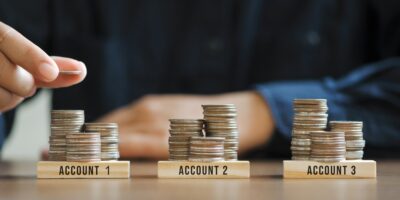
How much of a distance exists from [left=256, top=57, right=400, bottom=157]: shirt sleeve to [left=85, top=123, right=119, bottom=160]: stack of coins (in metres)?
0.88

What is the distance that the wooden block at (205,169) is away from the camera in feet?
4.62

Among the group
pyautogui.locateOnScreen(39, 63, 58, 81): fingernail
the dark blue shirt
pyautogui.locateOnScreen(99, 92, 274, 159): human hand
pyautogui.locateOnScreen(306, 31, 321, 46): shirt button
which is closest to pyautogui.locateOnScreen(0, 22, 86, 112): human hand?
pyautogui.locateOnScreen(39, 63, 58, 81): fingernail

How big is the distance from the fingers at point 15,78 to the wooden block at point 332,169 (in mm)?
527

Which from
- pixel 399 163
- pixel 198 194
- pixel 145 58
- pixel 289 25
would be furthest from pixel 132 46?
pixel 198 194

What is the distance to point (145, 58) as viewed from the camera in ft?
9.50

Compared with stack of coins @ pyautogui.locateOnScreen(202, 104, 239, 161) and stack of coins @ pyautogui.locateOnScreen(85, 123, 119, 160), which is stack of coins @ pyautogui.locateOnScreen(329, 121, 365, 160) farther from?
stack of coins @ pyautogui.locateOnScreen(85, 123, 119, 160)

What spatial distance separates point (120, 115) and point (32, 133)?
1.85 metres

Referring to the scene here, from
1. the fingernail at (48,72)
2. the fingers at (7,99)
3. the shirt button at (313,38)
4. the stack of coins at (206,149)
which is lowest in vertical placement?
the stack of coins at (206,149)

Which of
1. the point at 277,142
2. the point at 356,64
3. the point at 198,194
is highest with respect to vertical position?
the point at 356,64

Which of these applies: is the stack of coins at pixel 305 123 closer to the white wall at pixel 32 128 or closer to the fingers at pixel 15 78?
the fingers at pixel 15 78

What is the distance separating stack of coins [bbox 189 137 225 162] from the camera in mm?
1411

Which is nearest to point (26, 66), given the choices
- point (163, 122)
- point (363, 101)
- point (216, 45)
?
point (163, 122)

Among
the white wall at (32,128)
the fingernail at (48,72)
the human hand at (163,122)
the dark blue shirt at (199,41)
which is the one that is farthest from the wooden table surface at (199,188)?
the white wall at (32,128)

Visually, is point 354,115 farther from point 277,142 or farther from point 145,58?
point 145,58
